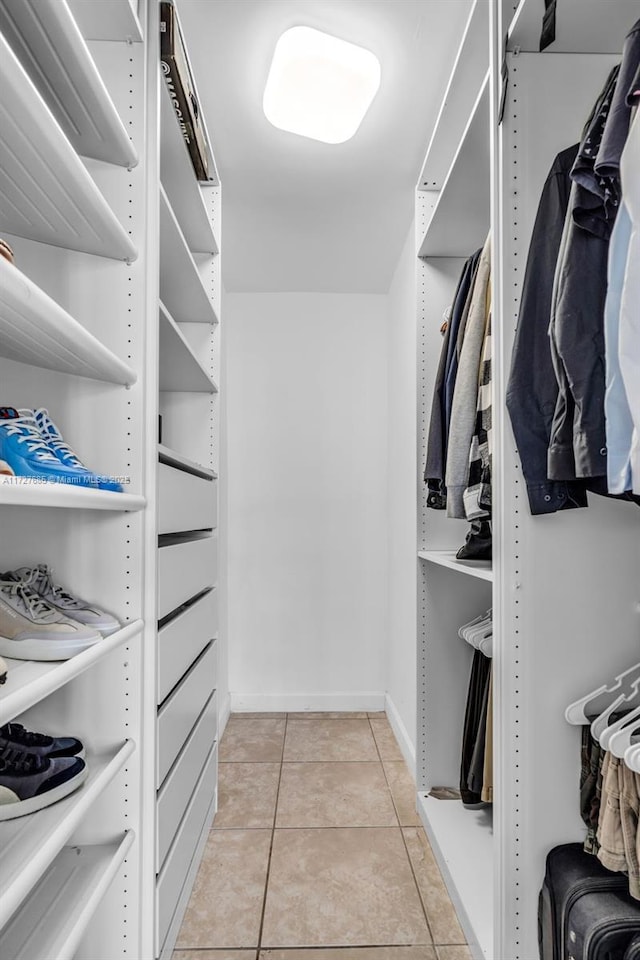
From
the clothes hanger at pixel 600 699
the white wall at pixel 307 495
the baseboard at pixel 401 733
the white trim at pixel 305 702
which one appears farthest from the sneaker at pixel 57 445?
the white trim at pixel 305 702

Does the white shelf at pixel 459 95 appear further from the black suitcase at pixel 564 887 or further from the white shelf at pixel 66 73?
the black suitcase at pixel 564 887

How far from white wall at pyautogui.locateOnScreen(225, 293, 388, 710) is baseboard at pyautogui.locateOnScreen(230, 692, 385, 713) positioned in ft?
0.04

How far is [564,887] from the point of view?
1103 mm

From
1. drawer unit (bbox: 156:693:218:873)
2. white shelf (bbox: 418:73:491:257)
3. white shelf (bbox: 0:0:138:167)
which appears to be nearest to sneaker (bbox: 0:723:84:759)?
drawer unit (bbox: 156:693:218:873)

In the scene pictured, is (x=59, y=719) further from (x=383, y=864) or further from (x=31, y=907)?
(x=383, y=864)

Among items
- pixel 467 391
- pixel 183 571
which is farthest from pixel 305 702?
pixel 467 391

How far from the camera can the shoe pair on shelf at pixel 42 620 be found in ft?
3.25

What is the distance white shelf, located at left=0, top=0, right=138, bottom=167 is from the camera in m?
0.94

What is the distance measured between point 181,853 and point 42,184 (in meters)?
1.56

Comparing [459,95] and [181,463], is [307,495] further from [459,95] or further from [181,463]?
[459,95]

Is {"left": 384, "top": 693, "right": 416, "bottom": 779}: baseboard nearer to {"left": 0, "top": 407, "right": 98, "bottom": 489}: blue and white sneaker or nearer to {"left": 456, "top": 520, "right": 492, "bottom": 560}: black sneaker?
{"left": 456, "top": 520, "right": 492, "bottom": 560}: black sneaker

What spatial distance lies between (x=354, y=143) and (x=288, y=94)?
0.37m

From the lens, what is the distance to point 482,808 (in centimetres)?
205

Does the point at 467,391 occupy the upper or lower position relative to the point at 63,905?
upper
